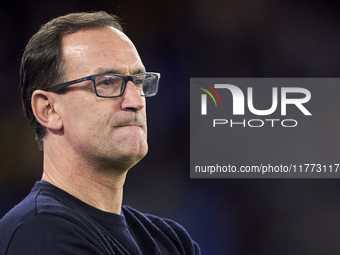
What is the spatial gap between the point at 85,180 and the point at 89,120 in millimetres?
168

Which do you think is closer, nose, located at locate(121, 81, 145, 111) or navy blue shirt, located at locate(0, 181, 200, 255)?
navy blue shirt, located at locate(0, 181, 200, 255)

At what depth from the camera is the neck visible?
4.47ft

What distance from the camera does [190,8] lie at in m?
3.01

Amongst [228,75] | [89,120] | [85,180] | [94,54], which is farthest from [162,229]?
[228,75]

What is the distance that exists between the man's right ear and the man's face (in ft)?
0.09

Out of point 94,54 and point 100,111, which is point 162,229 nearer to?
point 100,111

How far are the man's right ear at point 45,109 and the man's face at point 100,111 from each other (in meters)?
0.03

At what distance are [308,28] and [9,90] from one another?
1.81 meters

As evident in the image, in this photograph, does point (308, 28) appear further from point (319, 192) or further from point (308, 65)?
point (319, 192)

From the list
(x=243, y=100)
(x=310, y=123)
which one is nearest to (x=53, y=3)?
(x=243, y=100)

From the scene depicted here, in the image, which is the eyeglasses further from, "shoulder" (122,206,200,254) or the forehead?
"shoulder" (122,206,200,254)

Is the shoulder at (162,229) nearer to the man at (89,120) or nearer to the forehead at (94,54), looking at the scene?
the man at (89,120)

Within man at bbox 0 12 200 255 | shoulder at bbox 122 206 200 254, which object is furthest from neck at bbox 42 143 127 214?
shoulder at bbox 122 206 200 254

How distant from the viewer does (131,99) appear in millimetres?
1339
